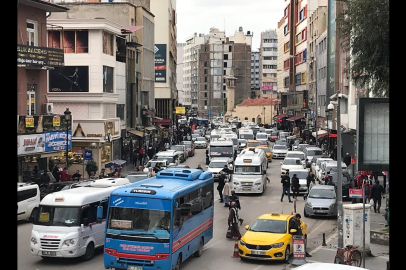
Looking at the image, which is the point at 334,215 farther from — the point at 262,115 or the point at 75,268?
the point at 262,115

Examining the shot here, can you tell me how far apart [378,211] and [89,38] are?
87.1 feet

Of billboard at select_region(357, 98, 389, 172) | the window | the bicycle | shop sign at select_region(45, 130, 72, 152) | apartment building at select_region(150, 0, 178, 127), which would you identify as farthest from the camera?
apartment building at select_region(150, 0, 178, 127)

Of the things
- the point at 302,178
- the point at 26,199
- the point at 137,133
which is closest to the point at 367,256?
the point at 26,199

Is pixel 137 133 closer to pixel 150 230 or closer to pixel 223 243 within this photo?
pixel 223 243

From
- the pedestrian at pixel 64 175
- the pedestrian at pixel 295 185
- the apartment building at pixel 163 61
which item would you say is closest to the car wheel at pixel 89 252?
the pedestrian at pixel 295 185

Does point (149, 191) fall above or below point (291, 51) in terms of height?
below

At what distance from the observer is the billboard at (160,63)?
99562 mm

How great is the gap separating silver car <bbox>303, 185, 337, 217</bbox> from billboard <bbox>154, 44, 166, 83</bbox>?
230 ft

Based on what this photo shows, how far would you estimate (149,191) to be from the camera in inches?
724

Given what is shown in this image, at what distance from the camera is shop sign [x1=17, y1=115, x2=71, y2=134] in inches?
1411

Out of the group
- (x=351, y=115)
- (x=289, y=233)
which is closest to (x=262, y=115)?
(x=351, y=115)

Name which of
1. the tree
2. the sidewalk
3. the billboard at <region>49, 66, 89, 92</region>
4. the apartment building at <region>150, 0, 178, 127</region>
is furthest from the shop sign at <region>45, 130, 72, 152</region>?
the apartment building at <region>150, 0, 178, 127</region>

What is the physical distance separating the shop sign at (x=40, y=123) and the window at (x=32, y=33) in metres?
4.47

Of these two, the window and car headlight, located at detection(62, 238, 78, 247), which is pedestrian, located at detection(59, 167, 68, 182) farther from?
car headlight, located at detection(62, 238, 78, 247)
